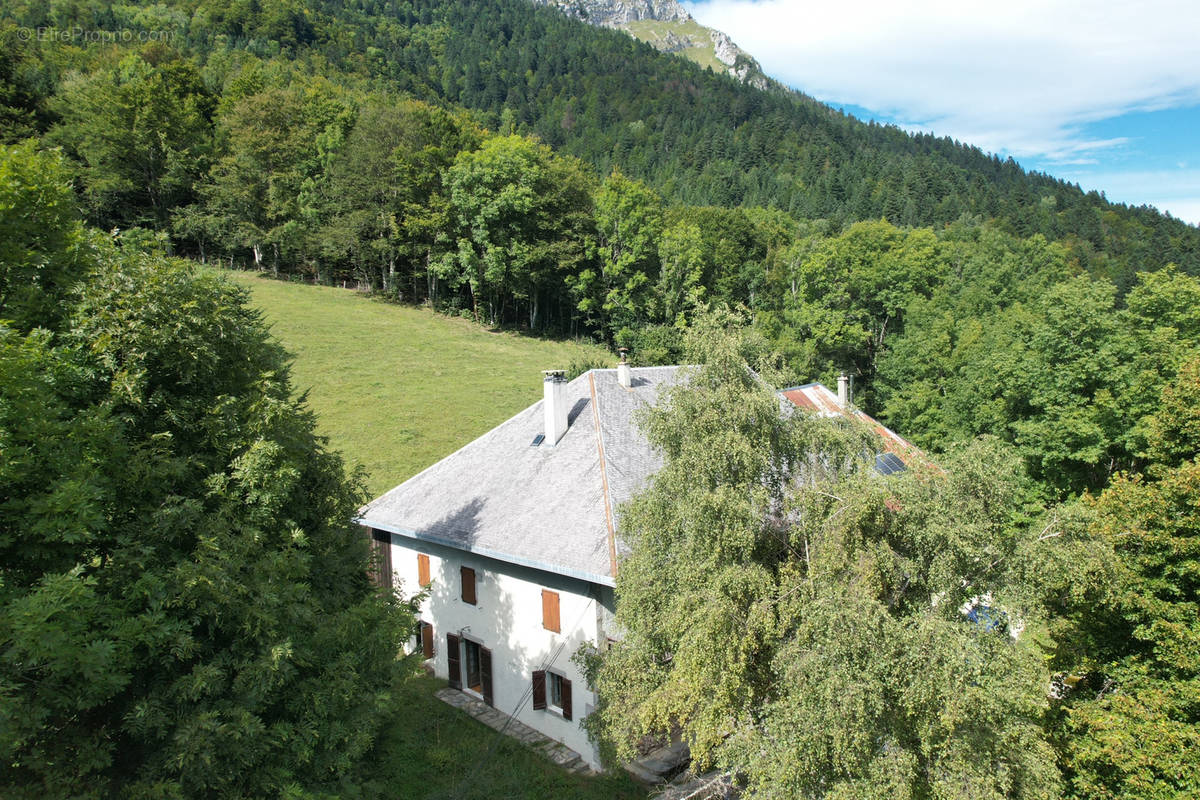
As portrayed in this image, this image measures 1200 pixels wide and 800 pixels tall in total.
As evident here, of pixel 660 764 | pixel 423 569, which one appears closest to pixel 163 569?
pixel 423 569

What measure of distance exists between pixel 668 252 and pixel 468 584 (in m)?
35.5

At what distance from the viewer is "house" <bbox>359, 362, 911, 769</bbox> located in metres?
14.6

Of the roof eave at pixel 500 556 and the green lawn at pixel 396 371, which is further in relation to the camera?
the green lawn at pixel 396 371

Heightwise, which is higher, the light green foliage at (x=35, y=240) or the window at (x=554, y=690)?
the light green foliage at (x=35, y=240)

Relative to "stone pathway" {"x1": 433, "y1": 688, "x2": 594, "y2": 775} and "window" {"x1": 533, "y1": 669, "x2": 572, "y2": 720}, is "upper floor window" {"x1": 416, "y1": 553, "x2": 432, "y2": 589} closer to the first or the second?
"stone pathway" {"x1": 433, "y1": 688, "x2": 594, "y2": 775}

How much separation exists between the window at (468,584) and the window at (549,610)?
258 centimetres

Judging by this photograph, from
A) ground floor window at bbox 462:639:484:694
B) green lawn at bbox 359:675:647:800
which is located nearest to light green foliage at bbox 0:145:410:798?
green lawn at bbox 359:675:647:800

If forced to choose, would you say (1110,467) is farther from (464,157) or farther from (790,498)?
(464,157)

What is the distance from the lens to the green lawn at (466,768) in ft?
39.5

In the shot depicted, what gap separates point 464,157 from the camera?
144ft

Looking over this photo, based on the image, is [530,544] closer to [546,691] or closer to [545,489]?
[545,489]

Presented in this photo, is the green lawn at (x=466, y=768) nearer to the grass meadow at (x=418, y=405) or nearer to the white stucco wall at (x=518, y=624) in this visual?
the grass meadow at (x=418, y=405)

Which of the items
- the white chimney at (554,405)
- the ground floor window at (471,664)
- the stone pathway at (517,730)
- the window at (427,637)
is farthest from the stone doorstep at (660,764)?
the white chimney at (554,405)

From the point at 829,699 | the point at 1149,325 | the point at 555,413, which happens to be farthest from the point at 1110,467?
the point at 829,699
